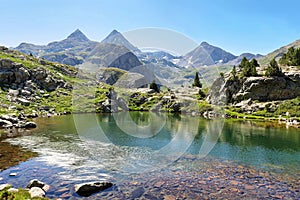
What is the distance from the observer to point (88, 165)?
107 feet

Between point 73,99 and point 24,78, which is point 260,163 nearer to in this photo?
point 73,99

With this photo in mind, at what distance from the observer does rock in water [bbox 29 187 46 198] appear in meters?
20.7

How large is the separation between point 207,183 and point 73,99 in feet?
411

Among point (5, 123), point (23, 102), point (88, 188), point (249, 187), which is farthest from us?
point (23, 102)

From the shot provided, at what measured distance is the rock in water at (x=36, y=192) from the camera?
2067 cm

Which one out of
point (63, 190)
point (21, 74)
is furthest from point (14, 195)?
point (21, 74)

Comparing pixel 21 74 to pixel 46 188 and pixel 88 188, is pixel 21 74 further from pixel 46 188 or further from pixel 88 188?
pixel 88 188

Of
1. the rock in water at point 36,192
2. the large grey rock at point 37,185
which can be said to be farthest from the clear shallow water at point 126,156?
the rock in water at point 36,192

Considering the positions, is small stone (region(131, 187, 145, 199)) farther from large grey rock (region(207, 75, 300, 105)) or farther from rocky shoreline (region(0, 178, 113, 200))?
large grey rock (region(207, 75, 300, 105))

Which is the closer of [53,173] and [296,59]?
[53,173]

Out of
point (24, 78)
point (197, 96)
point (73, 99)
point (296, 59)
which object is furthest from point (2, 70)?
point (296, 59)

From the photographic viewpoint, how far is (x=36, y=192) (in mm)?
21391

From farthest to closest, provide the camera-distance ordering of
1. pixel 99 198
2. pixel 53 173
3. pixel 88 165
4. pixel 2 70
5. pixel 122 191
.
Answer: pixel 2 70 → pixel 88 165 → pixel 53 173 → pixel 122 191 → pixel 99 198

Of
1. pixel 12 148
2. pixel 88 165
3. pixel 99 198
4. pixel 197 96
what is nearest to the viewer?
pixel 99 198
